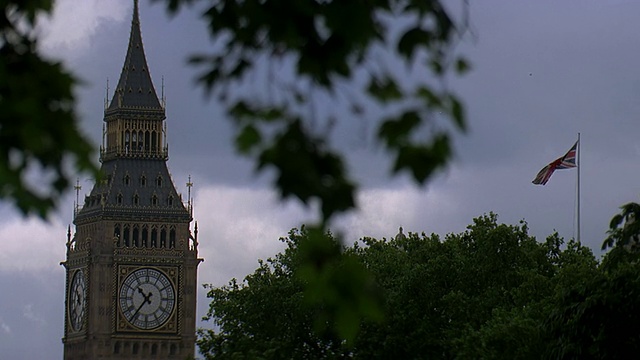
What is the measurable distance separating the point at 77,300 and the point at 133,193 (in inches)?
432

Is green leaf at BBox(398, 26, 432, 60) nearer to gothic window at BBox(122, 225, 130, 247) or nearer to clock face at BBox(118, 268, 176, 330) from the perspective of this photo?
clock face at BBox(118, 268, 176, 330)

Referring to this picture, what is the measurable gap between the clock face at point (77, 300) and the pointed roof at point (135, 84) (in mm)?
14792

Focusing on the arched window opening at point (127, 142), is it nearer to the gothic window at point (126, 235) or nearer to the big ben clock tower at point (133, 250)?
the big ben clock tower at point (133, 250)

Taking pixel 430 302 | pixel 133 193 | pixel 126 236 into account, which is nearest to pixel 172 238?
pixel 126 236

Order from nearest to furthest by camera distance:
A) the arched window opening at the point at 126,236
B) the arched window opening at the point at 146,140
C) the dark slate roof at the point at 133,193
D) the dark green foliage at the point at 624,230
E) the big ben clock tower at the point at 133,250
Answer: the dark green foliage at the point at 624,230, the big ben clock tower at the point at 133,250, the arched window opening at the point at 126,236, the dark slate roof at the point at 133,193, the arched window opening at the point at 146,140

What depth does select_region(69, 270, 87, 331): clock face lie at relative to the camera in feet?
609

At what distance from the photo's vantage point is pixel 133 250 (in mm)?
180750

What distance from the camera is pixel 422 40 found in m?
13.4

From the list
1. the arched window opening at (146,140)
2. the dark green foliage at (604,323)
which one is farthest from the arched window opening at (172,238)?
the dark green foliage at (604,323)

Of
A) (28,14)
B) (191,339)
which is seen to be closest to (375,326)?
(28,14)

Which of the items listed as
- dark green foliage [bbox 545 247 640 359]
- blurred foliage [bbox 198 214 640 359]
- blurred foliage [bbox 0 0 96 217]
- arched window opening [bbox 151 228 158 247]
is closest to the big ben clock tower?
arched window opening [bbox 151 228 158 247]

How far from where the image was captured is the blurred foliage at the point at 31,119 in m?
12.5

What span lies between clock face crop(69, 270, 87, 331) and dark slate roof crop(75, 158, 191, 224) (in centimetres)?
501

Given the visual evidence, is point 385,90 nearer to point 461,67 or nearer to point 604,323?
point 461,67
